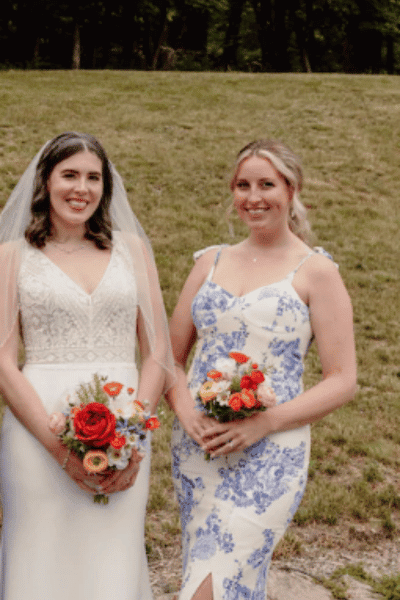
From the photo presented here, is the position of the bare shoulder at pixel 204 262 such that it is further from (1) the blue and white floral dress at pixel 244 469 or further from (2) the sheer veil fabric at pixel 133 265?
(2) the sheer veil fabric at pixel 133 265

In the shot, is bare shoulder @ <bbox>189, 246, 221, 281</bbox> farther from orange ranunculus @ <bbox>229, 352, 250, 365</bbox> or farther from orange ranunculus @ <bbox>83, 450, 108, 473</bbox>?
orange ranunculus @ <bbox>83, 450, 108, 473</bbox>

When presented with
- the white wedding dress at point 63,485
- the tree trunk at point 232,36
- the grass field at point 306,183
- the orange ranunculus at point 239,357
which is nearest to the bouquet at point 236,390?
the orange ranunculus at point 239,357

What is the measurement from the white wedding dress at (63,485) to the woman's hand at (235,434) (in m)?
0.46

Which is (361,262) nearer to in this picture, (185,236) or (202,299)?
(185,236)

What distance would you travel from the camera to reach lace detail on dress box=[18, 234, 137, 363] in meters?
3.35

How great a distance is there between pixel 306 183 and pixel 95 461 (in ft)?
37.9

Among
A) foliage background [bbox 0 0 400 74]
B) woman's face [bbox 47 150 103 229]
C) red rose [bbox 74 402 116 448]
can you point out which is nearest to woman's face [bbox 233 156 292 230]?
woman's face [bbox 47 150 103 229]

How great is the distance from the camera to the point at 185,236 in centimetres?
1112

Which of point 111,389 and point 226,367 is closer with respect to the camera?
point 111,389

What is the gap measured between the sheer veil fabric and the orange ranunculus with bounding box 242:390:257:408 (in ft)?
2.17

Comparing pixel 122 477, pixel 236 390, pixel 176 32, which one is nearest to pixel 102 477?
pixel 122 477

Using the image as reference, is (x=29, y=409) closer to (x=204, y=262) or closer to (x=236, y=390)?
(x=236, y=390)

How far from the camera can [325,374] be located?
132 inches

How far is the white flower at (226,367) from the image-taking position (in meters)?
3.02
